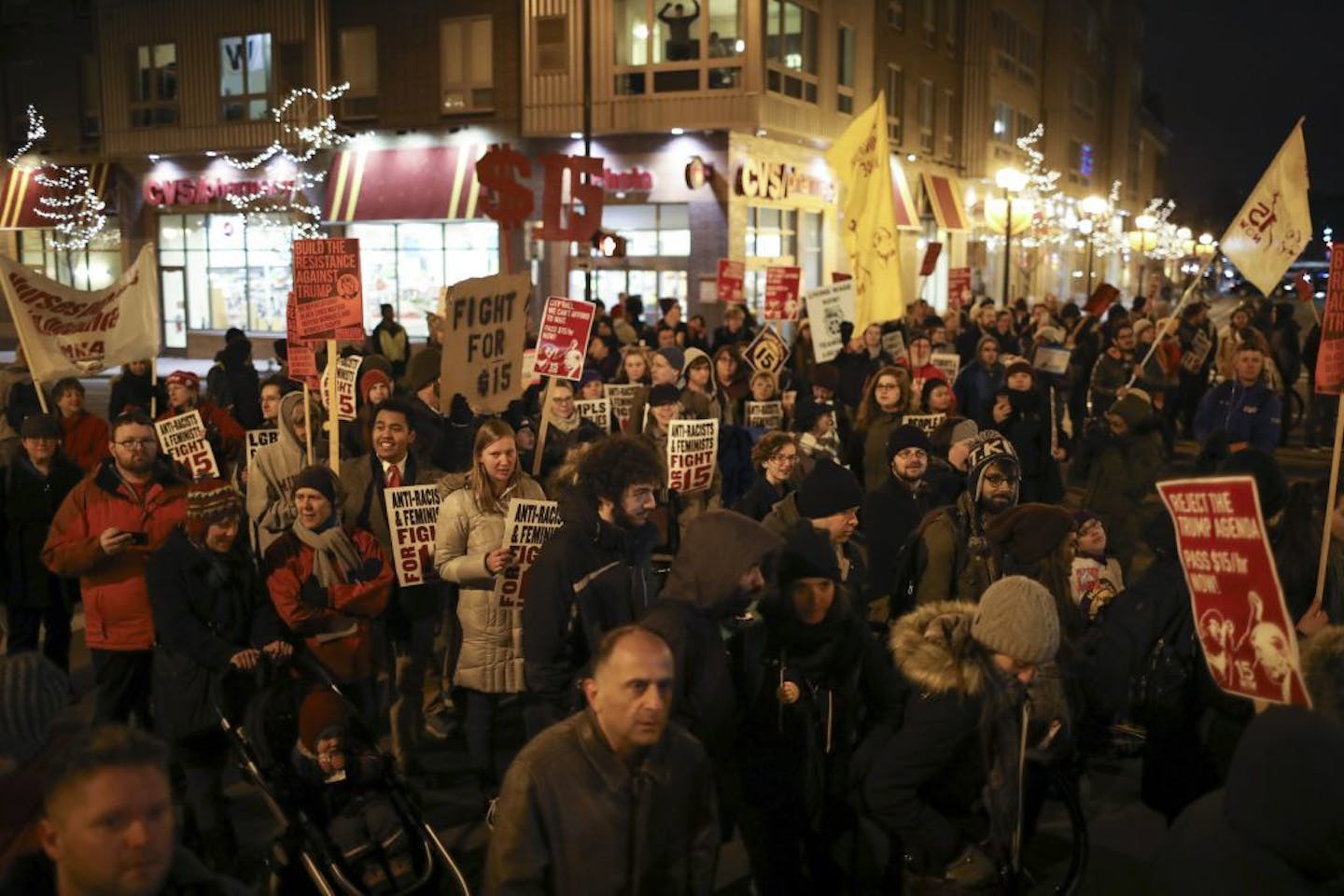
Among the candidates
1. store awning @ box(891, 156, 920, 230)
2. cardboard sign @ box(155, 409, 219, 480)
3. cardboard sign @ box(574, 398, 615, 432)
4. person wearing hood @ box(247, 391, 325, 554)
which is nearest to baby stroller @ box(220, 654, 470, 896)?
person wearing hood @ box(247, 391, 325, 554)

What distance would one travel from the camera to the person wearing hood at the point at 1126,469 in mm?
8953

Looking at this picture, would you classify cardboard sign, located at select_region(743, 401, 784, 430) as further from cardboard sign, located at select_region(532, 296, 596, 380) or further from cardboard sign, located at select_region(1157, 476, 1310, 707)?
cardboard sign, located at select_region(1157, 476, 1310, 707)

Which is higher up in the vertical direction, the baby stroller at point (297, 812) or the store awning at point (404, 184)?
the store awning at point (404, 184)

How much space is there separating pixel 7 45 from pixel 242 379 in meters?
30.1

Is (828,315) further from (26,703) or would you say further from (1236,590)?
(26,703)

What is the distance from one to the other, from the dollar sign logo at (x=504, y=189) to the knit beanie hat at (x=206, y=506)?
12694mm

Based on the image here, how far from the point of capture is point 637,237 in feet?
94.2

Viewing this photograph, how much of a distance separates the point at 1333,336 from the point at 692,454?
387cm

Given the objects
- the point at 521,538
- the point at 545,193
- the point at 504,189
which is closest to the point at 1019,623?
the point at 521,538

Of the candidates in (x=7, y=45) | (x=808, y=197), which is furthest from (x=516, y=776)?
(x=7, y=45)

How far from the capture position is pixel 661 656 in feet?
10.2

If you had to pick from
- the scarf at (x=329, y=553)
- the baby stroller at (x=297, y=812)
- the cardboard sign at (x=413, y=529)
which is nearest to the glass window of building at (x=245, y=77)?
the cardboard sign at (x=413, y=529)

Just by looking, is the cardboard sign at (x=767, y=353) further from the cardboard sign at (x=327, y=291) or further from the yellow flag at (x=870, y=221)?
the cardboard sign at (x=327, y=291)

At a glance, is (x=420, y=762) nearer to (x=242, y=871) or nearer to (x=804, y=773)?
(x=242, y=871)
